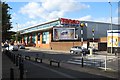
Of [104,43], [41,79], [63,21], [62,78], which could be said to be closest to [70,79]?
[62,78]

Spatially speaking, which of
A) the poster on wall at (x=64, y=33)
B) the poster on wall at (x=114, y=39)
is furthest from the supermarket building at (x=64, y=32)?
the poster on wall at (x=114, y=39)

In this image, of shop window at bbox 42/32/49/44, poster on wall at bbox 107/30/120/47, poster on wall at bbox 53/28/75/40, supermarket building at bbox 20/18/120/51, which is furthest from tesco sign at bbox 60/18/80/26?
poster on wall at bbox 107/30/120/47

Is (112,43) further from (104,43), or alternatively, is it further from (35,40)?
(35,40)

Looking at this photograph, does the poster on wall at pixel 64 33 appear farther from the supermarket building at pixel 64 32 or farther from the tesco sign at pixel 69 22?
the tesco sign at pixel 69 22

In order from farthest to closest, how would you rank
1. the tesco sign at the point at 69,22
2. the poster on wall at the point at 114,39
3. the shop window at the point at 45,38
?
the shop window at the point at 45,38
the tesco sign at the point at 69,22
the poster on wall at the point at 114,39

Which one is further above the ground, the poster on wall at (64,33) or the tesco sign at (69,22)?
the tesco sign at (69,22)

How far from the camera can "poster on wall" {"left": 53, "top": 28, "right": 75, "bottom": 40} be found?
8719 centimetres

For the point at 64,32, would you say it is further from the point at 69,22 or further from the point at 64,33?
the point at 69,22

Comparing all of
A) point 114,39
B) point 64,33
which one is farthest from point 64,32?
point 114,39

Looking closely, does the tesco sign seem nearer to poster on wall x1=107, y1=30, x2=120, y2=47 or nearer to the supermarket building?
the supermarket building

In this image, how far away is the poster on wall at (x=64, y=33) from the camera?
8719 cm

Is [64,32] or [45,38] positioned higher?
[64,32]

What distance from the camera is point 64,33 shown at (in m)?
88.5

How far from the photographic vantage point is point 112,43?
2232 inches
